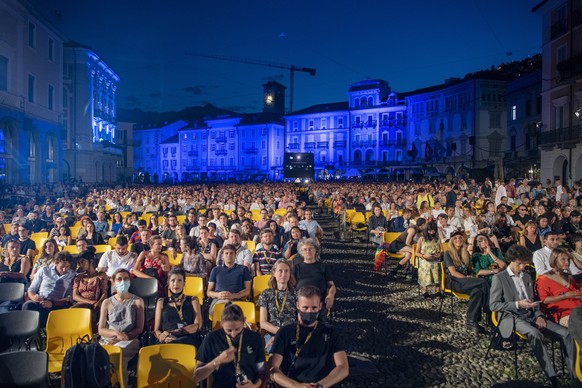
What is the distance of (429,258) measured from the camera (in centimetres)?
866

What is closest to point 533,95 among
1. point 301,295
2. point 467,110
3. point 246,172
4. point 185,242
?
point 467,110

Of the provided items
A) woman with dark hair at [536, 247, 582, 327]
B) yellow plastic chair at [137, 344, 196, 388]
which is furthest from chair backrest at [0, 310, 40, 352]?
woman with dark hair at [536, 247, 582, 327]

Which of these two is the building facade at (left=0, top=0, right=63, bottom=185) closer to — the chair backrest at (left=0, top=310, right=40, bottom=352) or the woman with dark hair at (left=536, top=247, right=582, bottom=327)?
the chair backrest at (left=0, top=310, right=40, bottom=352)

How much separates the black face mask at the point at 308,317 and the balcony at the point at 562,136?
88.5 feet

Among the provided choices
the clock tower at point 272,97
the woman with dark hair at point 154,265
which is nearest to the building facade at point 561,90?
the woman with dark hair at point 154,265

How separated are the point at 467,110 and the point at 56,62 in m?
41.3

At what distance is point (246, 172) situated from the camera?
267ft

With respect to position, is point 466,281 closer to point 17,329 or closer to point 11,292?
point 17,329

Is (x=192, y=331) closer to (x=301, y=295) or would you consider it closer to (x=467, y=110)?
(x=301, y=295)

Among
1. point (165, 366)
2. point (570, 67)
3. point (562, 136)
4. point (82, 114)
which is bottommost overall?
point (165, 366)

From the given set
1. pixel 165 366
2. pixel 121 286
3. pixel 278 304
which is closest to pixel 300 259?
pixel 278 304

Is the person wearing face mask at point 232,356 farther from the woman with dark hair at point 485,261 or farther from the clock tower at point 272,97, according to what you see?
the clock tower at point 272,97

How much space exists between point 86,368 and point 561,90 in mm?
31546

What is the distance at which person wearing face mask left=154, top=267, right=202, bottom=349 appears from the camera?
5.24 meters
